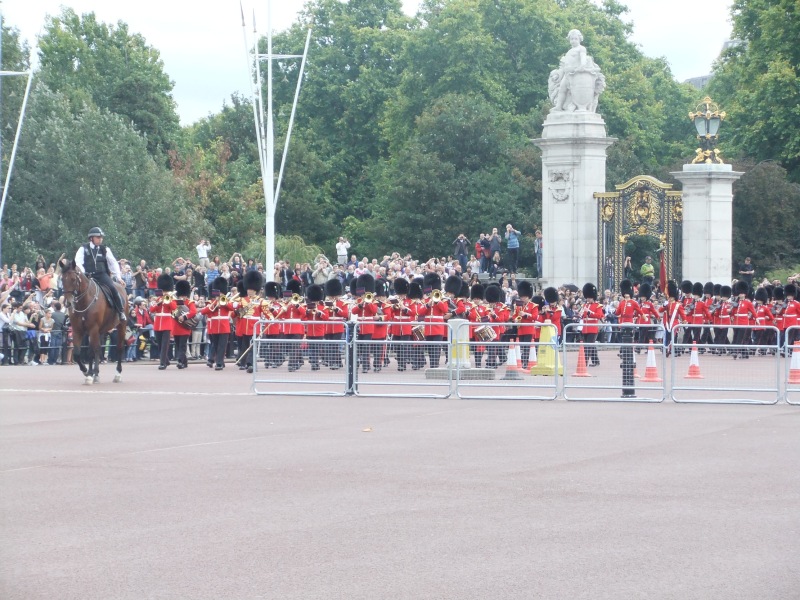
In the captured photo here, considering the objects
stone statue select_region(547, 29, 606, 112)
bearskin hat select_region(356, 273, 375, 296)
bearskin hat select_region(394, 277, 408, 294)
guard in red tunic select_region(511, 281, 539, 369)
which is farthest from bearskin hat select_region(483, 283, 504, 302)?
stone statue select_region(547, 29, 606, 112)

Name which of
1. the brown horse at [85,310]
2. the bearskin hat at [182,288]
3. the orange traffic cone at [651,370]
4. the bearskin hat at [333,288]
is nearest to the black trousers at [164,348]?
the bearskin hat at [182,288]

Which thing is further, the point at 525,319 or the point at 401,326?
the point at 525,319

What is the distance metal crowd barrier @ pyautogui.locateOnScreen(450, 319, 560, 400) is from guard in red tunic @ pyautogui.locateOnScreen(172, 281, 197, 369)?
7.60 meters

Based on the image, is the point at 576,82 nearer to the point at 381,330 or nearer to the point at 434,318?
the point at 434,318

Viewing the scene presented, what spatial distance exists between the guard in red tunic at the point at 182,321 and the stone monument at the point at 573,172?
11287 millimetres

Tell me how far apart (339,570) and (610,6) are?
2528 inches

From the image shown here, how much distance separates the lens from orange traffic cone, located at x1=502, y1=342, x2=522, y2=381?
1772 centimetres

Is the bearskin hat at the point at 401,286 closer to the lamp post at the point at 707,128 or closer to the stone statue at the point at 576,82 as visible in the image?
the lamp post at the point at 707,128

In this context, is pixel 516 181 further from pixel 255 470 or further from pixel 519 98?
pixel 255 470

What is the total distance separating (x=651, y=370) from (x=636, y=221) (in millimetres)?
15340

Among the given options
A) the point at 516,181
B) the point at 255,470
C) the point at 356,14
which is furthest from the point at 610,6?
the point at 255,470

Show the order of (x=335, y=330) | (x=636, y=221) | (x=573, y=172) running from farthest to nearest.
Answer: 1. (x=573, y=172)
2. (x=636, y=221)
3. (x=335, y=330)

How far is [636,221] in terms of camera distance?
107 feet

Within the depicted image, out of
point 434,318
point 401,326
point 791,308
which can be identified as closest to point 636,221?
point 791,308
